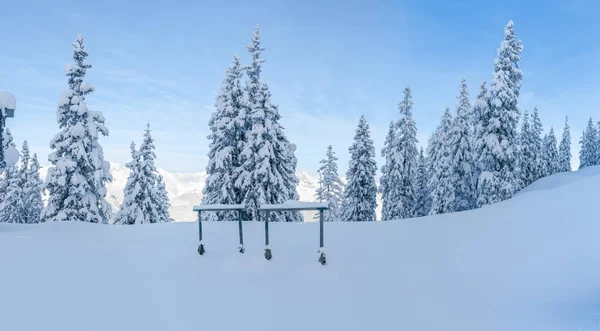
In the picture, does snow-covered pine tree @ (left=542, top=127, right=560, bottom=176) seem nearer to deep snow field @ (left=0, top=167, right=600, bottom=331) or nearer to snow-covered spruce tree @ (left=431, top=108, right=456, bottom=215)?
snow-covered spruce tree @ (left=431, top=108, right=456, bottom=215)

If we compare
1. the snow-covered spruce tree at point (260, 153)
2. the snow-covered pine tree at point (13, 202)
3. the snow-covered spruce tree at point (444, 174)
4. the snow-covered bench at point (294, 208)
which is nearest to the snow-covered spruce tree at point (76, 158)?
the snow-covered spruce tree at point (260, 153)

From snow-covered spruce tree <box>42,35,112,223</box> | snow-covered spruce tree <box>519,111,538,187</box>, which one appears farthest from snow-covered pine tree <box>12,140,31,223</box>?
snow-covered spruce tree <box>519,111,538,187</box>

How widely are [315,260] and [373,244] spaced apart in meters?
3.29

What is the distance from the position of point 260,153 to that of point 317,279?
14.8 metres

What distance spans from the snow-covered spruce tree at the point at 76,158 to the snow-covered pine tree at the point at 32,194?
64.2 feet

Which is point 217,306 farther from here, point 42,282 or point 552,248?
point 552,248

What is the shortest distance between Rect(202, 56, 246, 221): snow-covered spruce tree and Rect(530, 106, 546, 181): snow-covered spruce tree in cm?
4394

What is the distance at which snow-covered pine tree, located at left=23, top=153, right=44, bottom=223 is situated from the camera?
3712 centimetres

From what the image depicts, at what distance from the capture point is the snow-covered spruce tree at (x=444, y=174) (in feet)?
110

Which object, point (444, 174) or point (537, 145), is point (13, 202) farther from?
point (537, 145)

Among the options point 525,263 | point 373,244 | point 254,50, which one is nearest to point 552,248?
point 525,263

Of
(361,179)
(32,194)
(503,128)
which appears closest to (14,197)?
(32,194)

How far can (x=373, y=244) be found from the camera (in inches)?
562

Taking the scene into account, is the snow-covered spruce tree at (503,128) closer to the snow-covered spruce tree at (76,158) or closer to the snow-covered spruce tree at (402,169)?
the snow-covered spruce tree at (402,169)
